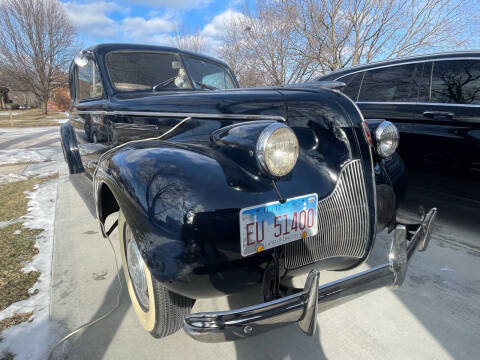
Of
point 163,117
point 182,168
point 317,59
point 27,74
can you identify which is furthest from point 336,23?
point 27,74

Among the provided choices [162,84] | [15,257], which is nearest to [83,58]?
[162,84]

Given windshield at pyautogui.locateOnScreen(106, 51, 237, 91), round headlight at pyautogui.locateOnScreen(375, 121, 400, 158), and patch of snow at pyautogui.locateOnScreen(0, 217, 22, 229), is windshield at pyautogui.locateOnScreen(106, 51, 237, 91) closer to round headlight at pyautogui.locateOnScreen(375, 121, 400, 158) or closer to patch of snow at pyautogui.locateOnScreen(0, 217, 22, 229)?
round headlight at pyautogui.locateOnScreen(375, 121, 400, 158)

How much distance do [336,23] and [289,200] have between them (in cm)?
1143

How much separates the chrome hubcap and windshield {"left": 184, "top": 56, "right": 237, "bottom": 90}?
176 centimetres

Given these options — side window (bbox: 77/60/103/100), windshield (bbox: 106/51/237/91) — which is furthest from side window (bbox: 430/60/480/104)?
side window (bbox: 77/60/103/100)

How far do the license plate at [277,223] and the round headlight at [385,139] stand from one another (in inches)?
28.5

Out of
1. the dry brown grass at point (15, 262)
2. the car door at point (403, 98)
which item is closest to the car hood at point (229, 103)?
the dry brown grass at point (15, 262)

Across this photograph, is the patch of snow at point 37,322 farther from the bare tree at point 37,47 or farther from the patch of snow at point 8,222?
the bare tree at point 37,47

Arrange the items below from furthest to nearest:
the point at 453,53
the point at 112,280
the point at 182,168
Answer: the point at 453,53 < the point at 112,280 < the point at 182,168

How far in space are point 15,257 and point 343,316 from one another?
277 centimetres

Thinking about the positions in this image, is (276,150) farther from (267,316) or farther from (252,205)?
(267,316)

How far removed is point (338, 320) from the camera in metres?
1.91

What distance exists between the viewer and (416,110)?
3.14 meters

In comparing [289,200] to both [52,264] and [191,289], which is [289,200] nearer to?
[191,289]
